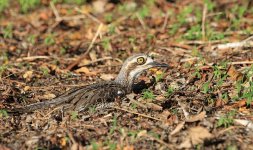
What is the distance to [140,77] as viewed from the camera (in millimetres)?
9531

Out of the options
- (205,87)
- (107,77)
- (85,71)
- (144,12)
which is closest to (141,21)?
(144,12)

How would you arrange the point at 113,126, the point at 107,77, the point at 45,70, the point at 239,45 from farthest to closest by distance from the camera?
the point at 239,45 → the point at 45,70 → the point at 107,77 → the point at 113,126

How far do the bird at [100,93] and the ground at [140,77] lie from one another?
0.11m

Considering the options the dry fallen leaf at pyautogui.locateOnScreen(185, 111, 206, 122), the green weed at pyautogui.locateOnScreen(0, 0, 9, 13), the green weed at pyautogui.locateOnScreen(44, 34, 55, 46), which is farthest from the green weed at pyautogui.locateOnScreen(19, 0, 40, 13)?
the dry fallen leaf at pyautogui.locateOnScreen(185, 111, 206, 122)

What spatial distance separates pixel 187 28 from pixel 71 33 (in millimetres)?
2337

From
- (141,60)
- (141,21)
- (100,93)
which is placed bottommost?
(100,93)

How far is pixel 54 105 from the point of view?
26.0 ft

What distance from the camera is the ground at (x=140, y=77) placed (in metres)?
7.20

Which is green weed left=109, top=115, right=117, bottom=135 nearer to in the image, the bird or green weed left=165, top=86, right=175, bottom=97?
the bird

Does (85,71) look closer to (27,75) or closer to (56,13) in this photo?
(27,75)

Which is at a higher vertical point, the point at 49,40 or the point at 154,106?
the point at 49,40

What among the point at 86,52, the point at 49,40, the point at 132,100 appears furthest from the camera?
the point at 49,40

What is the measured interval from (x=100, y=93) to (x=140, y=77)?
151 cm

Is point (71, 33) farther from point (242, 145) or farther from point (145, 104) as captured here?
point (242, 145)
